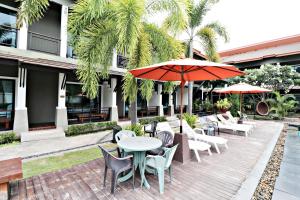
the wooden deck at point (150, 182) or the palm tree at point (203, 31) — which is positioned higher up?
the palm tree at point (203, 31)

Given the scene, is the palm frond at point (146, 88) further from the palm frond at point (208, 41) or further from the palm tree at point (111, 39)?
the palm frond at point (208, 41)

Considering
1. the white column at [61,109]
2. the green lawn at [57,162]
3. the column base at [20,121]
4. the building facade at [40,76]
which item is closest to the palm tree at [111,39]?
the building facade at [40,76]

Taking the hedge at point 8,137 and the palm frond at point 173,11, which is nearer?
the palm frond at point 173,11

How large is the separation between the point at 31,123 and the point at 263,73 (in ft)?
69.1

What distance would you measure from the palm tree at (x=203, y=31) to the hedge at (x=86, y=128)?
596cm

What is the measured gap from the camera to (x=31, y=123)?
1040cm

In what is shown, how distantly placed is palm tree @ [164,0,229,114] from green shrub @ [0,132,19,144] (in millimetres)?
10050

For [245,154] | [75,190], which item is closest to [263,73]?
[245,154]

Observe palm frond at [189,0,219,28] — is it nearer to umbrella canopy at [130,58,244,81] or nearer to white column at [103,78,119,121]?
umbrella canopy at [130,58,244,81]

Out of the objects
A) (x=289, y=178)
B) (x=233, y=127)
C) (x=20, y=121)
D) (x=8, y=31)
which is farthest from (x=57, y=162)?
(x=233, y=127)

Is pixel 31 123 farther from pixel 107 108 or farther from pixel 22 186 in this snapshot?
pixel 22 186

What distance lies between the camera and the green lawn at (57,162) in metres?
4.96

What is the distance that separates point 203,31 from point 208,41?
0.74 m

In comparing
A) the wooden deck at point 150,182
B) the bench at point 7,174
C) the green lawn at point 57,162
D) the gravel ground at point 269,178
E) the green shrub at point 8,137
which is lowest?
the gravel ground at point 269,178
